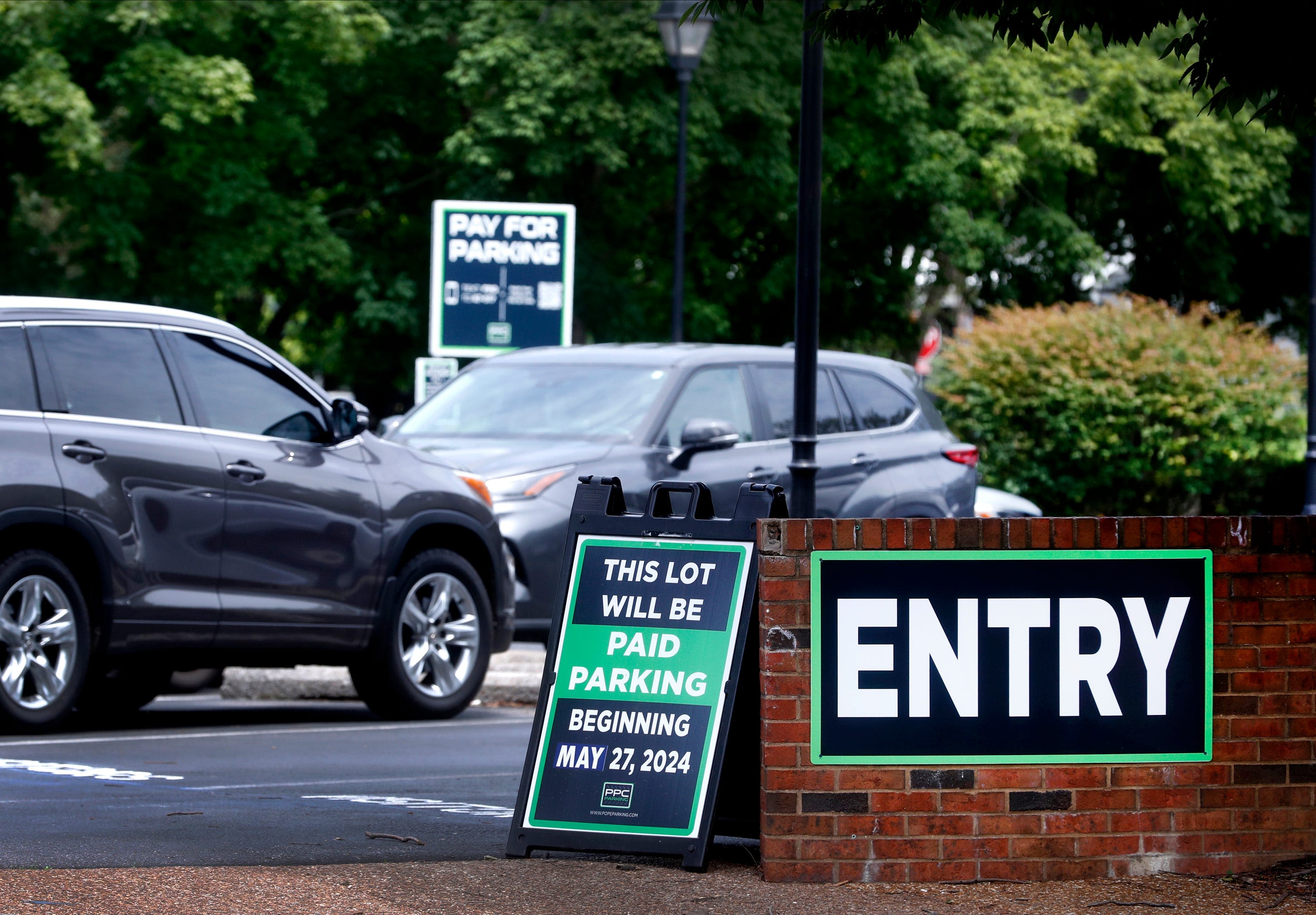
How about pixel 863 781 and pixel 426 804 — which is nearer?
pixel 863 781

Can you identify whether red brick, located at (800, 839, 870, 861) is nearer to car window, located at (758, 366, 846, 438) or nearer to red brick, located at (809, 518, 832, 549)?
red brick, located at (809, 518, 832, 549)

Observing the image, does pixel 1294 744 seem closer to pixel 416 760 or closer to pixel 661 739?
pixel 661 739

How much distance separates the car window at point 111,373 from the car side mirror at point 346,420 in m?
0.86

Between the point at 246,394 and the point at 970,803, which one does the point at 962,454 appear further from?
the point at 970,803

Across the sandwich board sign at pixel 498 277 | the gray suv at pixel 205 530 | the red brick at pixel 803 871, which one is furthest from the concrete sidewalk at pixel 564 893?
the sandwich board sign at pixel 498 277

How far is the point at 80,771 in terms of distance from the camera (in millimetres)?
7586

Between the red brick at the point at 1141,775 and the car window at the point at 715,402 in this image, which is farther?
the car window at the point at 715,402

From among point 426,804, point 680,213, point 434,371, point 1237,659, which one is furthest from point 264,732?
point 680,213

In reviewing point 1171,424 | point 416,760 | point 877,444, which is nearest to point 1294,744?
point 416,760

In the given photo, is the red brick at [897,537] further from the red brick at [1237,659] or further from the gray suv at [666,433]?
the gray suv at [666,433]

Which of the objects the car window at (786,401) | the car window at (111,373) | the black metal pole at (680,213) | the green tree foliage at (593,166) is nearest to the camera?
the car window at (111,373)

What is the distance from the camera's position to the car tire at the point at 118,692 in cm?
1006

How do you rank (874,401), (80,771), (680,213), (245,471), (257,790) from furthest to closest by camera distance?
1. (680,213)
2. (874,401)
3. (245,471)
4. (80,771)
5. (257,790)

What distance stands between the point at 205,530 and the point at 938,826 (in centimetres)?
475
